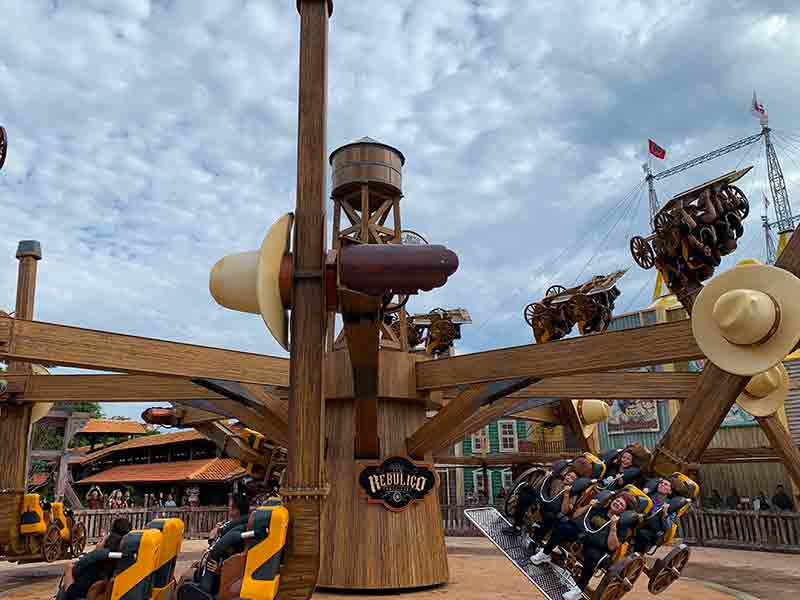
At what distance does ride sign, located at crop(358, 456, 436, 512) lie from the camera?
801 cm

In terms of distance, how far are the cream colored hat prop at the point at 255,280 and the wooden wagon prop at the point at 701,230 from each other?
430cm

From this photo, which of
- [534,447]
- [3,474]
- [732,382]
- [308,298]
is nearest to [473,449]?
[534,447]

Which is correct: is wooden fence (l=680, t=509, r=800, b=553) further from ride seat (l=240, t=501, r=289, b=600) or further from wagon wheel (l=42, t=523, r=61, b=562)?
ride seat (l=240, t=501, r=289, b=600)

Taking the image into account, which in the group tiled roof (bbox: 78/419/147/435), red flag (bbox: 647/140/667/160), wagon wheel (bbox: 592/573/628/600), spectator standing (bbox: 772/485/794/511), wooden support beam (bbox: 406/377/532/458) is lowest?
spectator standing (bbox: 772/485/794/511)

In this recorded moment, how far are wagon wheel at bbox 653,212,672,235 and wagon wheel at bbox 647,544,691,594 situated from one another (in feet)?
9.80

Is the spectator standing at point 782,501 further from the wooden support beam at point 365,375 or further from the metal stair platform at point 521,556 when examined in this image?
the wooden support beam at point 365,375

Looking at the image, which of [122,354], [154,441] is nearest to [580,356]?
[122,354]

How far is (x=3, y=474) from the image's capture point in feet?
28.0

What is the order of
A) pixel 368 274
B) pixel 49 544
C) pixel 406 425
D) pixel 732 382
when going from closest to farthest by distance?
pixel 368 274, pixel 732 382, pixel 406 425, pixel 49 544

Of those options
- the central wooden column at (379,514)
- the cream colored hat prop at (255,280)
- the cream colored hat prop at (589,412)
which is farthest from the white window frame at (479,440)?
the cream colored hat prop at (255,280)

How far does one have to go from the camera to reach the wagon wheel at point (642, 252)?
7867 millimetres

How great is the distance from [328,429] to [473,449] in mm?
16015

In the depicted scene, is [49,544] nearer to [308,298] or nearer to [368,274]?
[308,298]

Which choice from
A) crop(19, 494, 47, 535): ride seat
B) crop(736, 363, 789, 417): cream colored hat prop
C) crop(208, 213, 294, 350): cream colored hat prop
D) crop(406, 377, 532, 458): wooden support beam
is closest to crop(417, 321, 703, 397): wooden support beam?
crop(406, 377, 532, 458): wooden support beam
